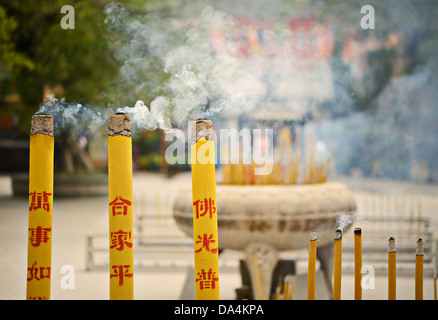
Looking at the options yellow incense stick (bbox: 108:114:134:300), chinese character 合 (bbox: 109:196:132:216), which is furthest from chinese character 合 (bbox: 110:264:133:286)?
chinese character 合 (bbox: 109:196:132:216)

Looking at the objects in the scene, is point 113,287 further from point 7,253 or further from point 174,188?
point 174,188

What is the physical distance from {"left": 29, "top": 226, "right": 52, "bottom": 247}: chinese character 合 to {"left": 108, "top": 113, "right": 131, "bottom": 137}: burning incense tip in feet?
1.07

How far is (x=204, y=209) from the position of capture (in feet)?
5.05

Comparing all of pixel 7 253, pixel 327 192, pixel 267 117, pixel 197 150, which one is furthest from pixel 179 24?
pixel 197 150

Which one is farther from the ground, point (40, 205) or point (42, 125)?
point (42, 125)

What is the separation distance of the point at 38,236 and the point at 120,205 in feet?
0.84

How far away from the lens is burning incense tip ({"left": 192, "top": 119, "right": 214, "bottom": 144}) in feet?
5.12

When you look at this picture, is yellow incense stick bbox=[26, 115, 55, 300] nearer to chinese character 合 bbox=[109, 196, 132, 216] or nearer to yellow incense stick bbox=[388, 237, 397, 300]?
chinese character 合 bbox=[109, 196, 132, 216]

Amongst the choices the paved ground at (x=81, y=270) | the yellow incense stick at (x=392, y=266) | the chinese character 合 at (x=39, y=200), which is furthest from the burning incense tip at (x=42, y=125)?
the paved ground at (x=81, y=270)

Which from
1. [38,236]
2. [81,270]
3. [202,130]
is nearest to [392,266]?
[202,130]

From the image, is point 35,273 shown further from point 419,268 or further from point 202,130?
point 419,268

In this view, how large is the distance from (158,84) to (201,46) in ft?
2.26

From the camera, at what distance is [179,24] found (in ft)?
30.0
